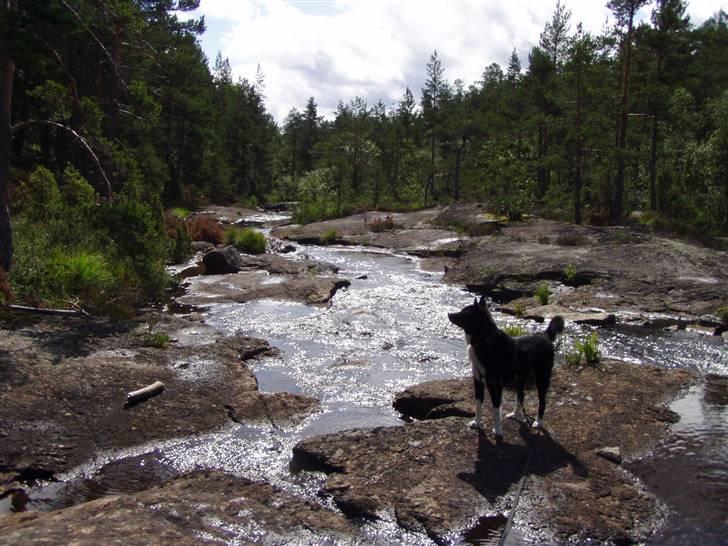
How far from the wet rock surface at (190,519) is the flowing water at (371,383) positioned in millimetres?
452

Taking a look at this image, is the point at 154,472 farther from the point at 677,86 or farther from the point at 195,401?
the point at 677,86

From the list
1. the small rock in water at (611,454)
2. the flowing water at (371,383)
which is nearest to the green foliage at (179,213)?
the flowing water at (371,383)

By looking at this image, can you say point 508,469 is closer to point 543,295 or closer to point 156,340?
point 156,340

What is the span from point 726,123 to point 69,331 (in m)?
29.4

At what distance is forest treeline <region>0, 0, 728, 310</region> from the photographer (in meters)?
13.8

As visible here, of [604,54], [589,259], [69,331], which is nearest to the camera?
[69,331]

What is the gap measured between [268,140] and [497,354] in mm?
70565

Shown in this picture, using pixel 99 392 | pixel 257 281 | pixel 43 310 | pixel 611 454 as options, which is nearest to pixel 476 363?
pixel 611 454

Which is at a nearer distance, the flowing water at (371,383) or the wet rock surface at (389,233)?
the flowing water at (371,383)

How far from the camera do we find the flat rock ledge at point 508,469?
5863 millimetres

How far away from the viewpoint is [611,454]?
720 centimetres

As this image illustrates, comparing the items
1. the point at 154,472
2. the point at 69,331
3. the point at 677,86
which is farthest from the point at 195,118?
the point at 154,472

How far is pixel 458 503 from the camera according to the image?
607cm

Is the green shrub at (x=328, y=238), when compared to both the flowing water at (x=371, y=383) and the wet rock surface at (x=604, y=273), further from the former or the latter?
the flowing water at (x=371, y=383)
